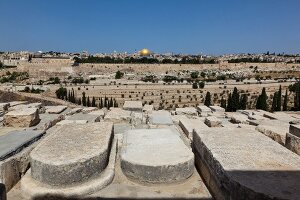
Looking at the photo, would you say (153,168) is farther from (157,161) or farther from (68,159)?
(68,159)

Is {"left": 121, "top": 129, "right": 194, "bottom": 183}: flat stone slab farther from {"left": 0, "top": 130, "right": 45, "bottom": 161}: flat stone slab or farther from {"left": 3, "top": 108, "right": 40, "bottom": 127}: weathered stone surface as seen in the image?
{"left": 3, "top": 108, "right": 40, "bottom": 127}: weathered stone surface

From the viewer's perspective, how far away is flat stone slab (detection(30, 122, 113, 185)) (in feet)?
7.66

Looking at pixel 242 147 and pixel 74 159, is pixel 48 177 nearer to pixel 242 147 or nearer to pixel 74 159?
pixel 74 159

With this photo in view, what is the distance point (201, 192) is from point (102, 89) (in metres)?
40.2

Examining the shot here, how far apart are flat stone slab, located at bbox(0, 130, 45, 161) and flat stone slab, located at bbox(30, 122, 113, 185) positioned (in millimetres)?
234

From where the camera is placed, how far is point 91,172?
2453 millimetres

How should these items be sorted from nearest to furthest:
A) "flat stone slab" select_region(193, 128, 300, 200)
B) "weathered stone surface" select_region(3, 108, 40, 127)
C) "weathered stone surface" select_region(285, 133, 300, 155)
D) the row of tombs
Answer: "flat stone slab" select_region(193, 128, 300, 200) < the row of tombs < "weathered stone surface" select_region(285, 133, 300, 155) < "weathered stone surface" select_region(3, 108, 40, 127)

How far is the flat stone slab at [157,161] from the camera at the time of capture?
2.51 m

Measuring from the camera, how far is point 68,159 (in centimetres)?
240

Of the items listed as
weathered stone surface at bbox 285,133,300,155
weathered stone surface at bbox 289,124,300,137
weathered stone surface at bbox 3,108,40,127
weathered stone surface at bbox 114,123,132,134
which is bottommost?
weathered stone surface at bbox 114,123,132,134

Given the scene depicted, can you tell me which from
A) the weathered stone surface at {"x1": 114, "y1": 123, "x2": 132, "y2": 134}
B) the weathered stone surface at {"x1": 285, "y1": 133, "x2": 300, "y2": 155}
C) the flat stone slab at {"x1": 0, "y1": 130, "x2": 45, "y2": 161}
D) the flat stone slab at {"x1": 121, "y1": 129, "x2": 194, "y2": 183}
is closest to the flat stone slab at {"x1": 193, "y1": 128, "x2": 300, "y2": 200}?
the flat stone slab at {"x1": 121, "y1": 129, "x2": 194, "y2": 183}

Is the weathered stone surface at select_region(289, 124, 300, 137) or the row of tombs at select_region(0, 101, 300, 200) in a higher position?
the weathered stone surface at select_region(289, 124, 300, 137)

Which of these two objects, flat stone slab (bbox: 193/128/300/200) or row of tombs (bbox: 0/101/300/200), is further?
row of tombs (bbox: 0/101/300/200)

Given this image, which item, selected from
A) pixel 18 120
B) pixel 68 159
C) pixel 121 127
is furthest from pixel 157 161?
pixel 18 120
